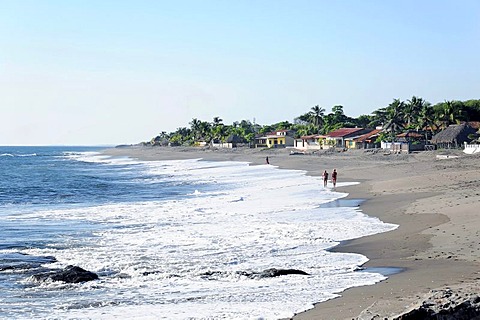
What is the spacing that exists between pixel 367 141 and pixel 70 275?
7424cm

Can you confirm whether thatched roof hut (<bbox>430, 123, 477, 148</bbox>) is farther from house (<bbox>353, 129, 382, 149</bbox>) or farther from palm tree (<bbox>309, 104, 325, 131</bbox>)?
palm tree (<bbox>309, 104, 325, 131</bbox>)

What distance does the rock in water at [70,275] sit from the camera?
13484 millimetres

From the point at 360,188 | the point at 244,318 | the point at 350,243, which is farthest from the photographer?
the point at 360,188

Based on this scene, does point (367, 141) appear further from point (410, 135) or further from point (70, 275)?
point (70, 275)

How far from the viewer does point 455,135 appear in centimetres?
6494

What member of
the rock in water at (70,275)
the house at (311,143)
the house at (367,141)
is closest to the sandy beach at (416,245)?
the rock in water at (70,275)

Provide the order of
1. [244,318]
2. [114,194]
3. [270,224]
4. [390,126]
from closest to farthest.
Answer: [244,318]
[270,224]
[114,194]
[390,126]

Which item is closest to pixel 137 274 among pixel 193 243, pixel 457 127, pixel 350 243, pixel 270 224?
pixel 193 243

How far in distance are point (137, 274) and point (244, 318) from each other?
15.3 feet

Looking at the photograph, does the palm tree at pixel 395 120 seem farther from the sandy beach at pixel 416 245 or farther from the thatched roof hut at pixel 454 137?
the sandy beach at pixel 416 245

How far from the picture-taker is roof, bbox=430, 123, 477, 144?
213ft

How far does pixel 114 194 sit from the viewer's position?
39875 millimetres

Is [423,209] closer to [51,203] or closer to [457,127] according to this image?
[51,203]

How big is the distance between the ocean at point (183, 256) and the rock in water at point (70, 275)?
8.9 inches
